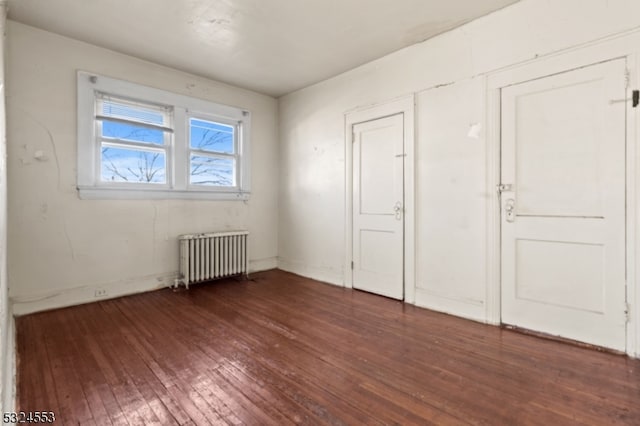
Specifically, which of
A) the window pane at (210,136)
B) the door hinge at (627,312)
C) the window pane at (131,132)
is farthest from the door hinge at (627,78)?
the window pane at (131,132)

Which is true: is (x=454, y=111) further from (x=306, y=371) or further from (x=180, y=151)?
(x=180, y=151)

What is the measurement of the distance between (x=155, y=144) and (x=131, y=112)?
438 mm

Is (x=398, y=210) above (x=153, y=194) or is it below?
below

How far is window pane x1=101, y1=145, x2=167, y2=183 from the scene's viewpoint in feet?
12.0

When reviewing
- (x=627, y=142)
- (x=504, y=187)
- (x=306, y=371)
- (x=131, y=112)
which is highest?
(x=131, y=112)

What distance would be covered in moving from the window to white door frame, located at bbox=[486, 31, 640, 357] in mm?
3361

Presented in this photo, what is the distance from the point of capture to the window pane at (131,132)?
3.66 m

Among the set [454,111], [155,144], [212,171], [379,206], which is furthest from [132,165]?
[454,111]

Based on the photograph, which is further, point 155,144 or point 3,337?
point 155,144

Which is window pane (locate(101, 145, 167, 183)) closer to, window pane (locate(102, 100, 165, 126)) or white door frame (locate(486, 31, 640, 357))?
window pane (locate(102, 100, 165, 126))

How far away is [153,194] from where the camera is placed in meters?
3.96

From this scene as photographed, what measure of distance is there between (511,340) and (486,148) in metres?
1.67

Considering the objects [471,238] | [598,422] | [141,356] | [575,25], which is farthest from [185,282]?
[575,25]

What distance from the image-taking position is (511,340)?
2576mm
